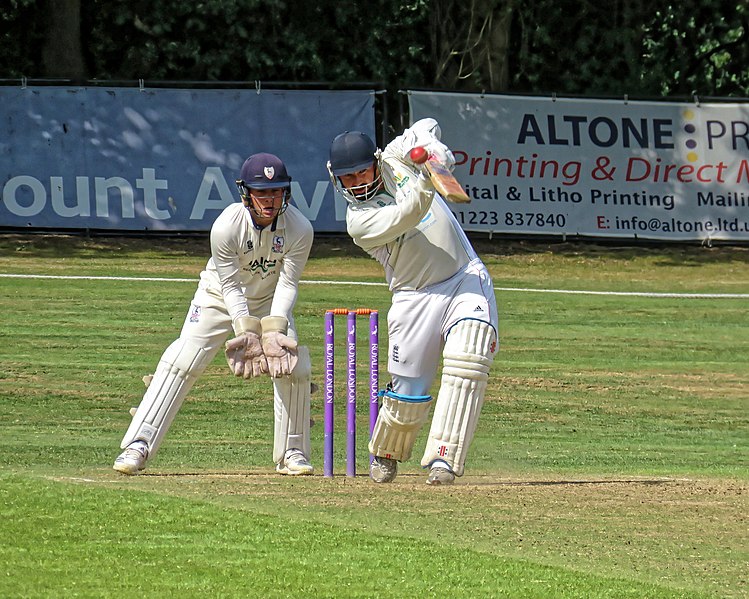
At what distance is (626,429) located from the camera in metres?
13.0

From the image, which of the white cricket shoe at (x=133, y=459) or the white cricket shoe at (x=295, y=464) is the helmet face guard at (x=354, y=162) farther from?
the white cricket shoe at (x=133, y=459)

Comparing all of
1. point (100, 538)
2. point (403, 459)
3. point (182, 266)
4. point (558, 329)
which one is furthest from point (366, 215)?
point (182, 266)

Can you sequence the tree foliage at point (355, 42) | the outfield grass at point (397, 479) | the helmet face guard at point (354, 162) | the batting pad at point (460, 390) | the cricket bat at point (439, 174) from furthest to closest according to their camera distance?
the tree foliage at point (355, 42), the helmet face guard at point (354, 162), the batting pad at point (460, 390), the cricket bat at point (439, 174), the outfield grass at point (397, 479)

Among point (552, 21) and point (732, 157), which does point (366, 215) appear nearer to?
point (732, 157)

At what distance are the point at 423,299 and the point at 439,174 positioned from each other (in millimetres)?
838

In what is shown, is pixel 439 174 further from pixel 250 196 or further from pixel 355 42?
pixel 355 42

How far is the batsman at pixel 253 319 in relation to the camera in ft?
30.4

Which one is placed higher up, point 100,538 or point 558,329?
point 100,538

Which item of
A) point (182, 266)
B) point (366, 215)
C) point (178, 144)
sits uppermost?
point (366, 215)

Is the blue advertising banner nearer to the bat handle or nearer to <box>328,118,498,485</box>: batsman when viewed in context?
<box>328,118,498,485</box>: batsman

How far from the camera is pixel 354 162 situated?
8.88 metres

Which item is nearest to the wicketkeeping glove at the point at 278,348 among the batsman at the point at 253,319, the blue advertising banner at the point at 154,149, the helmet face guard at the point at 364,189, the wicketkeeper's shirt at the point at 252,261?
the batsman at the point at 253,319

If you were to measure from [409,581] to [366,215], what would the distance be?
2675mm

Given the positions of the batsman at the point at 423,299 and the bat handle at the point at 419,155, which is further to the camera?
the batsman at the point at 423,299
